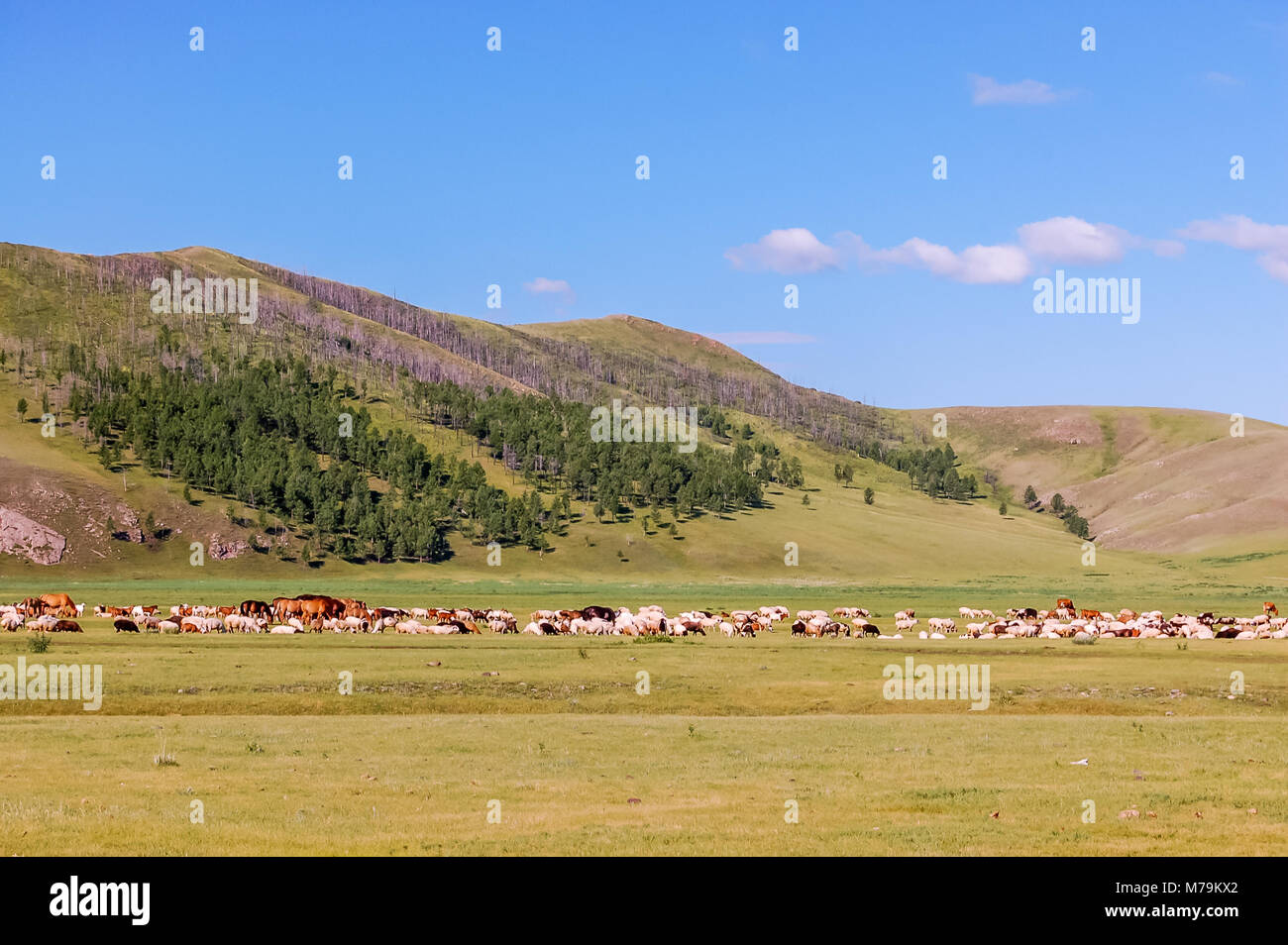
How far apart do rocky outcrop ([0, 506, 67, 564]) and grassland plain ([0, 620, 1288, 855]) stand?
294ft

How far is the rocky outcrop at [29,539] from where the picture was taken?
126500mm

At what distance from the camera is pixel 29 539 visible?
5059 inches

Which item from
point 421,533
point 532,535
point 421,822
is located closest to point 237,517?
point 421,533

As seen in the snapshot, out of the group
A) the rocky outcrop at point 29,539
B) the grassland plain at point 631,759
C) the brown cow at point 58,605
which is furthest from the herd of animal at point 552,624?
the rocky outcrop at point 29,539

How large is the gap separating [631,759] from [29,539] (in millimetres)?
123099

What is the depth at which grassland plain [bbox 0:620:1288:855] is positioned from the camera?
17328 mm

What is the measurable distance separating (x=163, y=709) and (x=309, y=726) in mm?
6840

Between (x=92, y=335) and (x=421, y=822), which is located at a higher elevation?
(x=92, y=335)

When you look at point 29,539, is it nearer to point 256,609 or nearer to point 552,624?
Answer: point 256,609
